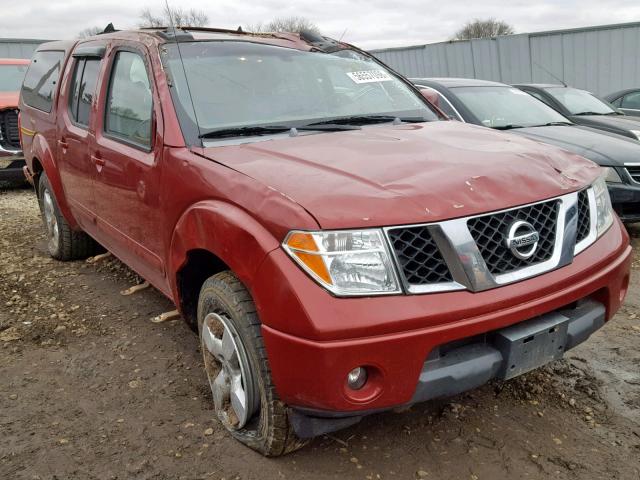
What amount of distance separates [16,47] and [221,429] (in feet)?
63.2

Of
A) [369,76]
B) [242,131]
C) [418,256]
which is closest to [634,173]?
[369,76]

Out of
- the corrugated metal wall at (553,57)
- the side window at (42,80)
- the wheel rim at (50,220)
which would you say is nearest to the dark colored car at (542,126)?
the side window at (42,80)

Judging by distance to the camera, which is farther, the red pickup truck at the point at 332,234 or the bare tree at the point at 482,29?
the bare tree at the point at 482,29

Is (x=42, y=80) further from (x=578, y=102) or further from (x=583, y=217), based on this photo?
(x=578, y=102)

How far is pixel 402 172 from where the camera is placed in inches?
88.7

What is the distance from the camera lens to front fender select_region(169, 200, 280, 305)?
6.84 ft

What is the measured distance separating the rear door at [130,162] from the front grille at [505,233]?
1505 mm

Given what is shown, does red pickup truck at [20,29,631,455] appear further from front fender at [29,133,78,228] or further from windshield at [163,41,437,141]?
front fender at [29,133,78,228]

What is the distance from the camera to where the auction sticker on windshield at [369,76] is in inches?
137

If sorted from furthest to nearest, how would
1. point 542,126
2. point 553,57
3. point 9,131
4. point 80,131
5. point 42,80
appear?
1. point 553,57
2. point 9,131
3. point 542,126
4. point 42,80
5. point 80,131

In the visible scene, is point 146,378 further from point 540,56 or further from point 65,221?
point 540,56

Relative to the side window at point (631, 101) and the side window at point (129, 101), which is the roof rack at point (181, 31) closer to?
the side window at point (129, 101)

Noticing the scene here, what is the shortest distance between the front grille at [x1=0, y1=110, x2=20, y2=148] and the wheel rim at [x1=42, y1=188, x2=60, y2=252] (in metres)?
3.92

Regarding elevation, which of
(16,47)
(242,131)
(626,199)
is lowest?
(626,199)
